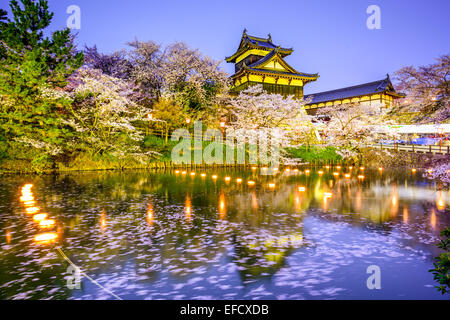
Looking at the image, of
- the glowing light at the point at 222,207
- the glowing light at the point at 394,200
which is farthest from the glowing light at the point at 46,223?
the glowing light at the point at 394,200

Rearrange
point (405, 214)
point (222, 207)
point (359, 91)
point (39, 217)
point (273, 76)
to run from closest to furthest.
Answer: point (39, 217), point (405, 214), point (222, 207), point (273, 76), point (359, 91)

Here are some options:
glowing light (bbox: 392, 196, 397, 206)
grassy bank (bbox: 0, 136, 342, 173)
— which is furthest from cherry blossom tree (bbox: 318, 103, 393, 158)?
glowing light (bbox: 392, 196, 397, 206)

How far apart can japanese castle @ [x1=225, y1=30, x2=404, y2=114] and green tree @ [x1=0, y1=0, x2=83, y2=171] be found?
19.2 m

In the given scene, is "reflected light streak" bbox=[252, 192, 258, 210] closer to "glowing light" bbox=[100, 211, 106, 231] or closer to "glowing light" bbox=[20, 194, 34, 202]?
"glowing light" bbox=[100, 211, 106, 231]

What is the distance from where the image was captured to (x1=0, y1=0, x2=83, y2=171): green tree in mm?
17016

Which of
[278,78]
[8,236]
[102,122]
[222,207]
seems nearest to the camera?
[8,236]

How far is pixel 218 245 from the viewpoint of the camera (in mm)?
5793

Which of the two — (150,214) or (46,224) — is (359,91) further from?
(46,224)

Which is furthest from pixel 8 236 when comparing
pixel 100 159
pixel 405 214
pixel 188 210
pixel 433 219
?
pixel 100 159

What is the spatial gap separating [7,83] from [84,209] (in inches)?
532

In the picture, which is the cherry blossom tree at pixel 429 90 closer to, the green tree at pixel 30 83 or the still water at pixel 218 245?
the still water at pixel 218 245

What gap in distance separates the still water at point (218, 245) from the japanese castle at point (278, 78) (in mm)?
23758

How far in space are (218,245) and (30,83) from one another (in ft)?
59.5
